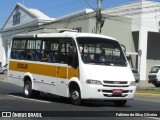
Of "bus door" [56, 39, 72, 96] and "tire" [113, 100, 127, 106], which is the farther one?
"bus door" [56, 39, 72, 96]

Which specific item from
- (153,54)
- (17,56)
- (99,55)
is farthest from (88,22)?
(99,55)

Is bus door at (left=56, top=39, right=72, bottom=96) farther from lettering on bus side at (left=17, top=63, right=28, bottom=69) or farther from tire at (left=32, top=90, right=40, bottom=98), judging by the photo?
lettering on bus side at (left=17, top=63, right=28, bottom=69)

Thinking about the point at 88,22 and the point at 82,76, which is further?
the point at 88,22

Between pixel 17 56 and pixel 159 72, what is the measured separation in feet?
66.7

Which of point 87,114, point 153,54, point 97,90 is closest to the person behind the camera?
point 87,114

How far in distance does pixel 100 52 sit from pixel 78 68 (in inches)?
Result: 43.7

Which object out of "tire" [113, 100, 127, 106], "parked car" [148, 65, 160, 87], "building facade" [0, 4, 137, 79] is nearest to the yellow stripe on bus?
"tire" [113, 100, 127, 106]

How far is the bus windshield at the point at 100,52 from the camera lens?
682 inches

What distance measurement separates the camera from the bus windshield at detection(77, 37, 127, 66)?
1731 cm

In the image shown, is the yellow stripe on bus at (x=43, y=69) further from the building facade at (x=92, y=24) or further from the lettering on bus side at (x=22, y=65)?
the building facade at (x=92, y=24)

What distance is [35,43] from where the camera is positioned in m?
20.6

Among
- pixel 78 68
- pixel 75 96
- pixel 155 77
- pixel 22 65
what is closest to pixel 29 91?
pixel 22 65

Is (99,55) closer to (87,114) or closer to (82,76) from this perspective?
(82,76)

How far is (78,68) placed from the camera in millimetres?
17141
